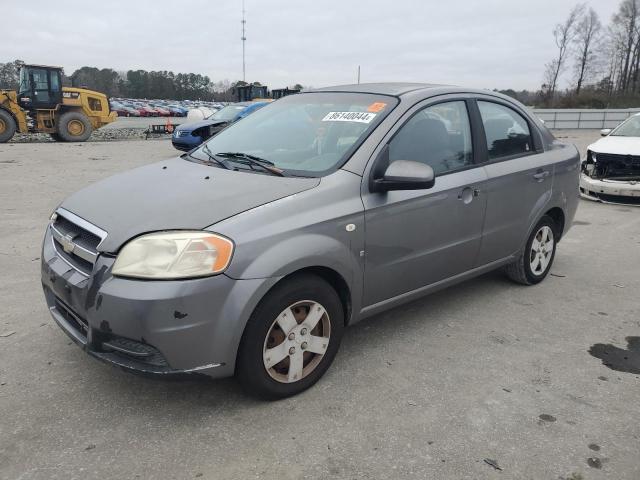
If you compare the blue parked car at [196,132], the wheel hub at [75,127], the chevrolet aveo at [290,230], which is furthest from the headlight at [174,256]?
the wheel hub at [75,127]

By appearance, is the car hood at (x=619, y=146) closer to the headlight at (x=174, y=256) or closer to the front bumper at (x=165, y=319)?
the front bumper at (x=165, y=319)

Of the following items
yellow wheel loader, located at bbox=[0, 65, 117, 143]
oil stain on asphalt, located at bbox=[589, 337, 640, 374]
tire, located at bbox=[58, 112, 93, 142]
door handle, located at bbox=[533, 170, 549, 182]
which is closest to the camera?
oil stain on asphalt, located at bbox=[589, 337, 640, 374]

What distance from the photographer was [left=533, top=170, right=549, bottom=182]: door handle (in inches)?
169

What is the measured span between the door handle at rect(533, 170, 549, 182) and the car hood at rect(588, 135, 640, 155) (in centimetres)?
490

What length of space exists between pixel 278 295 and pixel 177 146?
13036 mm

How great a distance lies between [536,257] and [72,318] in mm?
3761

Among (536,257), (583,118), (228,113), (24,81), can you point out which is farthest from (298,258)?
(583,118)

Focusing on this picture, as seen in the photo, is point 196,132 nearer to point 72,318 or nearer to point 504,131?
point 504,131

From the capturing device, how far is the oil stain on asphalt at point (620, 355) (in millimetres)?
3287

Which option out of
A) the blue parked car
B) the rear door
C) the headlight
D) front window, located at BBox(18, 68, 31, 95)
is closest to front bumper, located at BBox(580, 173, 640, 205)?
the rear door

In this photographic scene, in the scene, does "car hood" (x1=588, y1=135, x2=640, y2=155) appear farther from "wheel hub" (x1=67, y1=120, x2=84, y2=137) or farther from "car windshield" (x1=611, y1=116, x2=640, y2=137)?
"wheel hub" (x1=67, y1=120, x2=84, y2=137)

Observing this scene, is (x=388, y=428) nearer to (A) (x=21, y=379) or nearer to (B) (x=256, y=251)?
(B) (x=256, y=251)

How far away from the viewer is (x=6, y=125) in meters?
17.7

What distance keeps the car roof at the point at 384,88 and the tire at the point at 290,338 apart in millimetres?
1540
